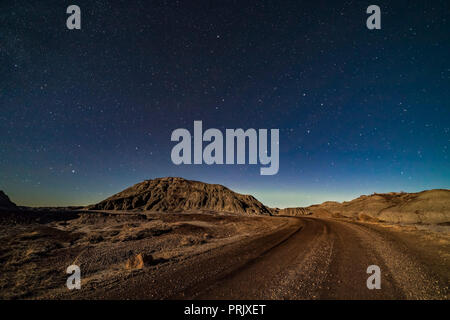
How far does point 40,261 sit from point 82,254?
197 centimetres

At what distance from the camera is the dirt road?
5.60 metres

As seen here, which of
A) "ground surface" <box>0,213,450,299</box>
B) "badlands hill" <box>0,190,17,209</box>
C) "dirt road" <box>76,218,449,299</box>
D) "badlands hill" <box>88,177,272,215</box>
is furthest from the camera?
"badlands hill" <box>88,177,272,215</box>

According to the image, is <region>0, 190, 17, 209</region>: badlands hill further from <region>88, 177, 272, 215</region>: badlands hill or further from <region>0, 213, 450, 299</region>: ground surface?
<region>0, 213, 450, 299</region>: ground surface

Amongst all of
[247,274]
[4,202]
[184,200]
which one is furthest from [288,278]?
[4,202]

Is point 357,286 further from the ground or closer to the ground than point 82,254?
further from the ground

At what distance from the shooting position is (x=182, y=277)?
686 cm

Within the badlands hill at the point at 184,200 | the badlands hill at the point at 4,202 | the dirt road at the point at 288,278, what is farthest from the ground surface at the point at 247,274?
the badlands hill at the point at 4,202

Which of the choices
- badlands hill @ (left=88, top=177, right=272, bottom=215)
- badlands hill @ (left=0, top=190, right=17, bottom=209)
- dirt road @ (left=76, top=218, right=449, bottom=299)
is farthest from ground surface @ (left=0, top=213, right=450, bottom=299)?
badlands hill @ (left=0, top=190, right=17, bottom=209)

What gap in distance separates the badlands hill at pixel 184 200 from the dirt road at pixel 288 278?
7814cm

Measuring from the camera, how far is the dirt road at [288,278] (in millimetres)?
5602

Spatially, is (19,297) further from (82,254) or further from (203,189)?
(203,189)

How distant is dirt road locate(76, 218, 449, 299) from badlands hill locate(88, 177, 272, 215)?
7814 centimetres
